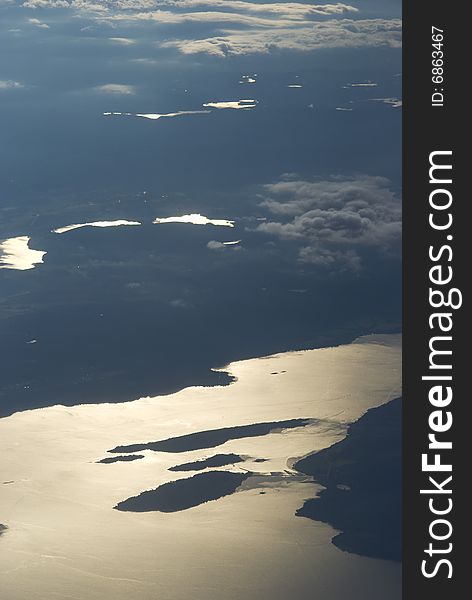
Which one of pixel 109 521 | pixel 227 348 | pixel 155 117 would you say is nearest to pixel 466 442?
pixel 109 521

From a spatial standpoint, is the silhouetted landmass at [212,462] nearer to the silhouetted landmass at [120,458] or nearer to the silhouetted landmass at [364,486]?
the silhouetted landmass at [120,458]

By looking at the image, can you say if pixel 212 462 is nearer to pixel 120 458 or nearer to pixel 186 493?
pixel 186 493

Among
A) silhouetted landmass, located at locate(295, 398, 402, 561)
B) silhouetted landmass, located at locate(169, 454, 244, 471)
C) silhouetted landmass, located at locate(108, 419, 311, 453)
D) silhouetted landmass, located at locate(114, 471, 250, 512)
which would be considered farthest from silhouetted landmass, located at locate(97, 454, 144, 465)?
silhouetted landmass, located at locate(295, 398, 402, 561)

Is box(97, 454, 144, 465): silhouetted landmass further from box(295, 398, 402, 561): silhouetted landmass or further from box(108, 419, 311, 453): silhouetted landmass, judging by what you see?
box(295, 398, 402, 561): silhouetted landmass

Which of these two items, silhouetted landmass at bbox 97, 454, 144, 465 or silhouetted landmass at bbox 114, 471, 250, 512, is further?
silhouetted landmass at bbox 97, 454, 144, 465

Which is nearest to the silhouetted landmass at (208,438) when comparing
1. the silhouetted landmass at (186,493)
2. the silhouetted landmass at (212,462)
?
the silhouetted landmass at (212,462)
